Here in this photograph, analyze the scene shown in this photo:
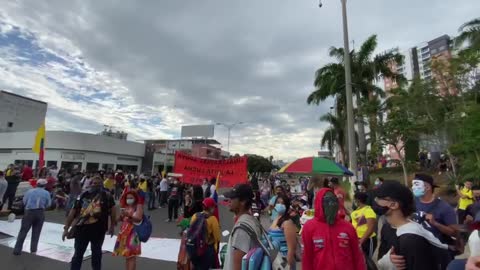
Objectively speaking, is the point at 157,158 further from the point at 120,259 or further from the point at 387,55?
the point at 120,259

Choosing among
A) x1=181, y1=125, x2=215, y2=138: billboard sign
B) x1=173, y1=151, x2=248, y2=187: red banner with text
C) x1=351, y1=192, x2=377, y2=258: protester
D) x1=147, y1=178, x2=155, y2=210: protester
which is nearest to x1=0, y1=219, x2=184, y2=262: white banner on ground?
x1=351, y1=192, x2=377, y2=258: protester

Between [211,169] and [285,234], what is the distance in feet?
33.8

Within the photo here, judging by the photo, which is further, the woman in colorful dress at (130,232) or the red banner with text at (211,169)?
the red banner with text at (211,169)

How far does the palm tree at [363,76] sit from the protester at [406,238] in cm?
2121

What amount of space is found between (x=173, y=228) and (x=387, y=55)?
21.5 metres

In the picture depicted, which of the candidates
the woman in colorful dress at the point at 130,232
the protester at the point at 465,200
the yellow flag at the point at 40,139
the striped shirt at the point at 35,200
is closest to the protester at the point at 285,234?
the woman in colorful dress at the point at 130,232

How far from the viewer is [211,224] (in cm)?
418

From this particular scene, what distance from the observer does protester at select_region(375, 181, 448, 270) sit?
6.24 feet

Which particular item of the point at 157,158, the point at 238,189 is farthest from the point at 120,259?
the point at 157,158

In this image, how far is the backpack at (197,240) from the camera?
13.0 feet

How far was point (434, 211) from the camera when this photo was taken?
3.38 m

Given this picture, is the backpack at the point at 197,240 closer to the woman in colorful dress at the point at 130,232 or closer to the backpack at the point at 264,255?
the woman in colorful dress at the point at 130,232

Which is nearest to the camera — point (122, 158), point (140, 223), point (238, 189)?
point (238, 189)

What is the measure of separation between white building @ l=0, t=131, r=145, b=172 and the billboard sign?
17.0 metres
